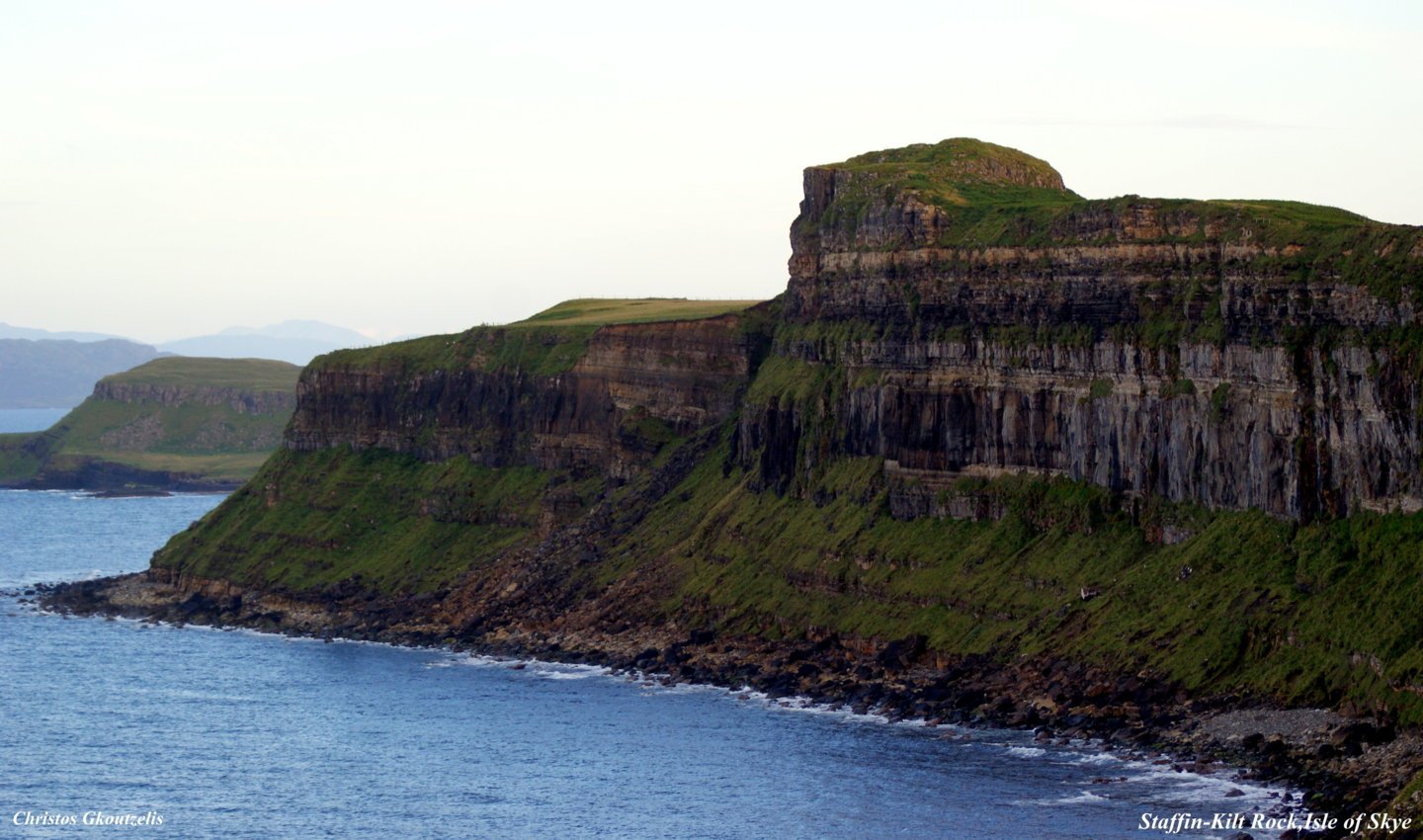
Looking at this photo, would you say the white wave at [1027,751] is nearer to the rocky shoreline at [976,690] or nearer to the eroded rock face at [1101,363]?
the rocky shoreline at [976,690]

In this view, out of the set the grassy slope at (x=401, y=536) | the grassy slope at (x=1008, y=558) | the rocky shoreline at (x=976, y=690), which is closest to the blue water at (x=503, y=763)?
the rocky shoreline at (x=976, y=690)

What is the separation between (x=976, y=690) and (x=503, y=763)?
27468 mm

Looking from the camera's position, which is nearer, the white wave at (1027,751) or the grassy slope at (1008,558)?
the white wave at (1027,751)

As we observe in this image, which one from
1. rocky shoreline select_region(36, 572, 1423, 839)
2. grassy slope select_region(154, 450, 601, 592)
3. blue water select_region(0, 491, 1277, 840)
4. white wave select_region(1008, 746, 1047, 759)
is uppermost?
grassy slope select_region(154, 450, 601, 592)

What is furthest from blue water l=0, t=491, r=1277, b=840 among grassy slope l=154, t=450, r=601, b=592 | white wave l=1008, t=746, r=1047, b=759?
grassy slope l=154, t=450, r=601, b=592

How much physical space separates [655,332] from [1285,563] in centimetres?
7817

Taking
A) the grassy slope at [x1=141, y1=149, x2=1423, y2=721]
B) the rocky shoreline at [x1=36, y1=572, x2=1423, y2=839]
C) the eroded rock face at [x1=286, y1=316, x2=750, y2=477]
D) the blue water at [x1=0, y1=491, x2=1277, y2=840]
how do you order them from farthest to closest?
the eroded rock face at [x1=286, y1=316, x2=750, y2=477] < the grassy slope at [x1=141, y1=149, x2=1423, y2=721] < the blue water at [x1=0, y1=491, x2=1277, y2=840] < the rocky shoreline at [x1=36, y1=572, x2=1423, y2=839]

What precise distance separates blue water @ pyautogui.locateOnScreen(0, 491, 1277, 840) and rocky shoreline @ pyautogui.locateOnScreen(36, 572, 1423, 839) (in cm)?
271

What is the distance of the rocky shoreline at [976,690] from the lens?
325ft

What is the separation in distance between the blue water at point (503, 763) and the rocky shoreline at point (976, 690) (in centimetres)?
271

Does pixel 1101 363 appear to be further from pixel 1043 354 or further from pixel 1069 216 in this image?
pixel 1069 216

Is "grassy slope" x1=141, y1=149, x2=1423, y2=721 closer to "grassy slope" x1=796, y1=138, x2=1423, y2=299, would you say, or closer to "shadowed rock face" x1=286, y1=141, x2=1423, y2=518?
"grassy slope" x1=796, y1=138, x2=1423, y2=299

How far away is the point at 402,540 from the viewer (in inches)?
7461

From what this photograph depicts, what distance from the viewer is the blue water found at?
3976 inches
